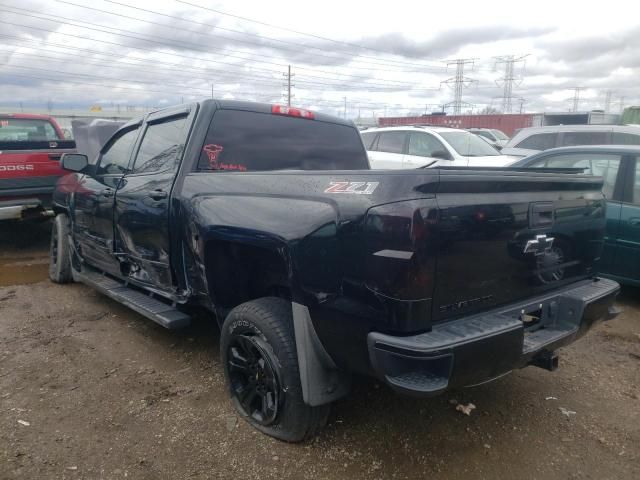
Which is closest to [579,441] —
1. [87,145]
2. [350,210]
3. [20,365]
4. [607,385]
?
[607,385]

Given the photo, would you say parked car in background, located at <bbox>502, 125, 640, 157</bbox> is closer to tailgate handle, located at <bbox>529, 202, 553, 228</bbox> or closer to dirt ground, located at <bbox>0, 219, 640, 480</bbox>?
dirt ground, located at <bbox>0, 219, 640, 480</bbox>

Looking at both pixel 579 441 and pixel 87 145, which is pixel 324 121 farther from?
pixel 87 145

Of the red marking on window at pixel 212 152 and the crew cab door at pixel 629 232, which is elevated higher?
the red marking on window at pixel 212 152

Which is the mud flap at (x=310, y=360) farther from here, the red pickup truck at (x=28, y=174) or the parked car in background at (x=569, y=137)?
the parked car in background at (x=569, y=137)

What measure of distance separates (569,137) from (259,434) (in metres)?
9.56

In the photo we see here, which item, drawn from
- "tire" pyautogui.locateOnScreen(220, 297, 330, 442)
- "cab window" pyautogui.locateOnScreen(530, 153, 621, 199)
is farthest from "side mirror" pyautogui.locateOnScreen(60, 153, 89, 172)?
"cab window" pyautogui.locateOnScreen(530, 153, 621, 199)

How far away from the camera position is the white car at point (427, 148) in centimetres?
911

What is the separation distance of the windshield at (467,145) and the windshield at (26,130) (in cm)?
703

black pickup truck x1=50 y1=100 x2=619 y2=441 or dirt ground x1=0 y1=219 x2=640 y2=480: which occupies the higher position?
black pickup truck x1=50 y1=100 x2=619 y2=441

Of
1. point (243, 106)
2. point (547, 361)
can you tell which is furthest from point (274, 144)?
point (547, 361)

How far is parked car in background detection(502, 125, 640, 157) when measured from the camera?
29.6 ft

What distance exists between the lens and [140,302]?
3.83 meters

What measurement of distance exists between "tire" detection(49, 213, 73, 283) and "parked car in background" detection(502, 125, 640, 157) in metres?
8.38

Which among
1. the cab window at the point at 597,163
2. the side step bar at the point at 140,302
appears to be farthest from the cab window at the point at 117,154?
the cab window at the point at 597,163
